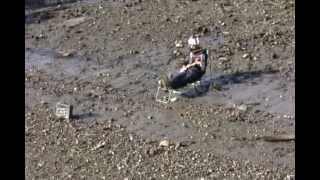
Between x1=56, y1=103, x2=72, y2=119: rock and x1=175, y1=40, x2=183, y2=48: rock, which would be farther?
x1=175, y1=40, x2=183, y2=48: rock

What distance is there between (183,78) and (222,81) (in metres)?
0.76

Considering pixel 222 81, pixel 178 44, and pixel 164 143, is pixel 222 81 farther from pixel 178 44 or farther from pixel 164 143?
pixel 164 143

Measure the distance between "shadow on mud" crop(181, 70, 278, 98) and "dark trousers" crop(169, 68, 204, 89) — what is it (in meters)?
0.24

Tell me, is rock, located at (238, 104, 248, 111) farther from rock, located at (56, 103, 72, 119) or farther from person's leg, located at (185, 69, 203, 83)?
rock, located at (56, 103, 72, 119)

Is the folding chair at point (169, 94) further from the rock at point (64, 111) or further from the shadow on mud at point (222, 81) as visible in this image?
the rock at point (64, 111)

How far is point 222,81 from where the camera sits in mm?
6930

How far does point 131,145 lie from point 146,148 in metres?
0.16

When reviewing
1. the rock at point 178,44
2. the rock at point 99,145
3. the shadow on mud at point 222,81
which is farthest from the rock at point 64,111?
the rock at point 178,44

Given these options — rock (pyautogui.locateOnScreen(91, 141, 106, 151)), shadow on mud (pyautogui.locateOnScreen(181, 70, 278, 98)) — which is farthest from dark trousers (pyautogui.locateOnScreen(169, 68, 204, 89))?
rock (pyautogui.locateOnScreen(91, 141, 106, 151))

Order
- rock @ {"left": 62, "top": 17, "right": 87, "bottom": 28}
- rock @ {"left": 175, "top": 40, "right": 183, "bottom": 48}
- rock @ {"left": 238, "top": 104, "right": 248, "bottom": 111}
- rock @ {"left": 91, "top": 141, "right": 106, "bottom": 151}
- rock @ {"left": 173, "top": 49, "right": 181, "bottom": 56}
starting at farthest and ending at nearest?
1. rock @ {"left": 62, "top": 17, "right": 87, "bottom": 28}
2. rock @ {"left": 175, "top": 40, "right": 183, "bottom": 48}
3. rock @ {"left": 173, "top": 49, "right": 181, "bottom": 56}
4. rock @ {"left": 238, "top": 104, "right": 248, "bottom": 111}
5. rock @ {"left": 91, "top": 141, "right": 106, "bottom": 151}

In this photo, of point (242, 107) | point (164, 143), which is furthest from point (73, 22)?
point (164, 143)

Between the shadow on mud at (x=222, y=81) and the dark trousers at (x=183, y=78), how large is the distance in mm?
236

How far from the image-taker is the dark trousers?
6324 millimetres
